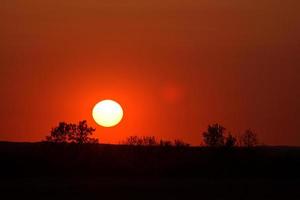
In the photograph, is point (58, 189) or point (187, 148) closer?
point (58, 189)

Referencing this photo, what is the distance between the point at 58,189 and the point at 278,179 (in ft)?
61.4

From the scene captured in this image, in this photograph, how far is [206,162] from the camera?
73.5 metres

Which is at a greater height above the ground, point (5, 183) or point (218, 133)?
point (218, 133)

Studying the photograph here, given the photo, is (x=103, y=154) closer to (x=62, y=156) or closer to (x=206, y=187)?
(x=62, y=156)

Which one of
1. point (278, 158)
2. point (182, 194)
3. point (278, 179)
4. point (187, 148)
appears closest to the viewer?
point (182, 194)

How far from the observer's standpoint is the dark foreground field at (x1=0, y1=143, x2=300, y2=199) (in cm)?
5191

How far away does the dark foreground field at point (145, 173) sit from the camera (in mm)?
51906

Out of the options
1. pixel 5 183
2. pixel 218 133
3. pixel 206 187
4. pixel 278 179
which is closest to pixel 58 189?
pixel 5 183

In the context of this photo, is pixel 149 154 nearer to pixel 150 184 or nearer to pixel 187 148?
pixel 187 148

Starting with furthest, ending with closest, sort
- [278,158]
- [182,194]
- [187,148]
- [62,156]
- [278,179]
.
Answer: [187,148], [278,158], [62,156], [278,179], [182,194]

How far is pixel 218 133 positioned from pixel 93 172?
24390 millimetres

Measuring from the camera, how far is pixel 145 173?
6619cm

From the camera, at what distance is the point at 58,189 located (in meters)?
53.2

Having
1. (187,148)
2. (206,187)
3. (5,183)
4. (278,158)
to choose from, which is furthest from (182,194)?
(187,148)
